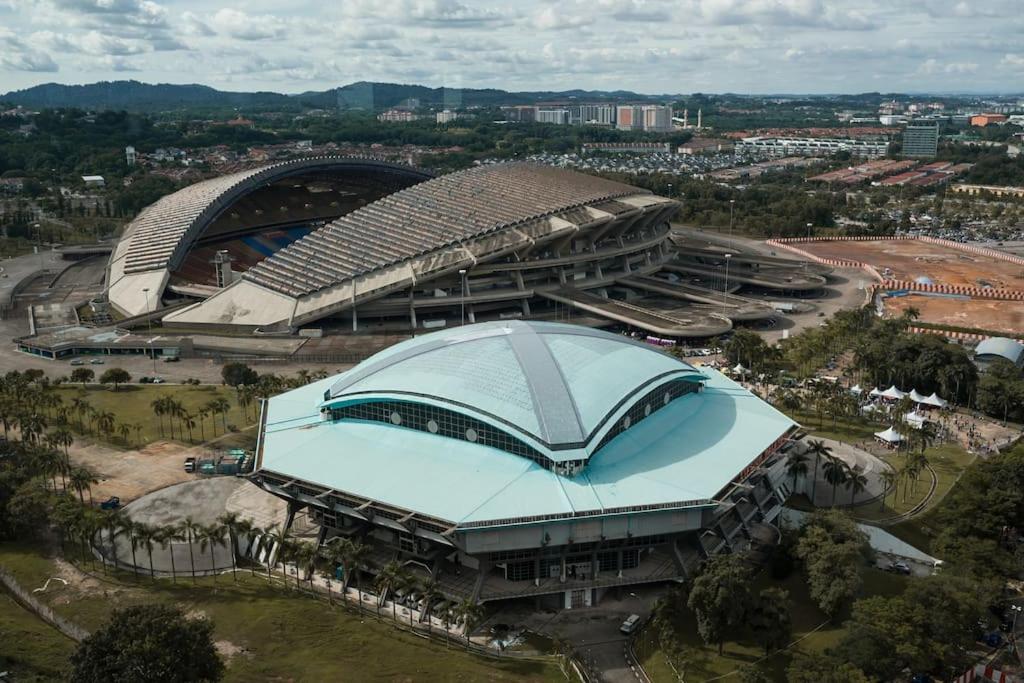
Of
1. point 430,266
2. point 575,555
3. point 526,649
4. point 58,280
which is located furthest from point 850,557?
point 58,280

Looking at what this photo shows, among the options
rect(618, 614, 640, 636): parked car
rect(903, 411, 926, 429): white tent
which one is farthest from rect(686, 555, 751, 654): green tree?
rect(903, 411, 926, 429): white tent

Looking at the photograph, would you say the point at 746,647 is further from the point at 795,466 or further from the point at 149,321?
the point at 149,321

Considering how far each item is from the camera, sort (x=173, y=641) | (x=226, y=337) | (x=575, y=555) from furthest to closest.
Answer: (x=226, y=337) < (x=575, y=555) < (x=173, y=641)

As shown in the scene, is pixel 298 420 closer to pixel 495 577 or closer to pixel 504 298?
pixel 495 577

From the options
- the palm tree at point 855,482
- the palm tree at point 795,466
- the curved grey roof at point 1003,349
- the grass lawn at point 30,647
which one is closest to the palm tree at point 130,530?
the grass lawn at point 30,647

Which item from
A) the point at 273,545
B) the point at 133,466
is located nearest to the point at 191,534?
the point at 273,545
